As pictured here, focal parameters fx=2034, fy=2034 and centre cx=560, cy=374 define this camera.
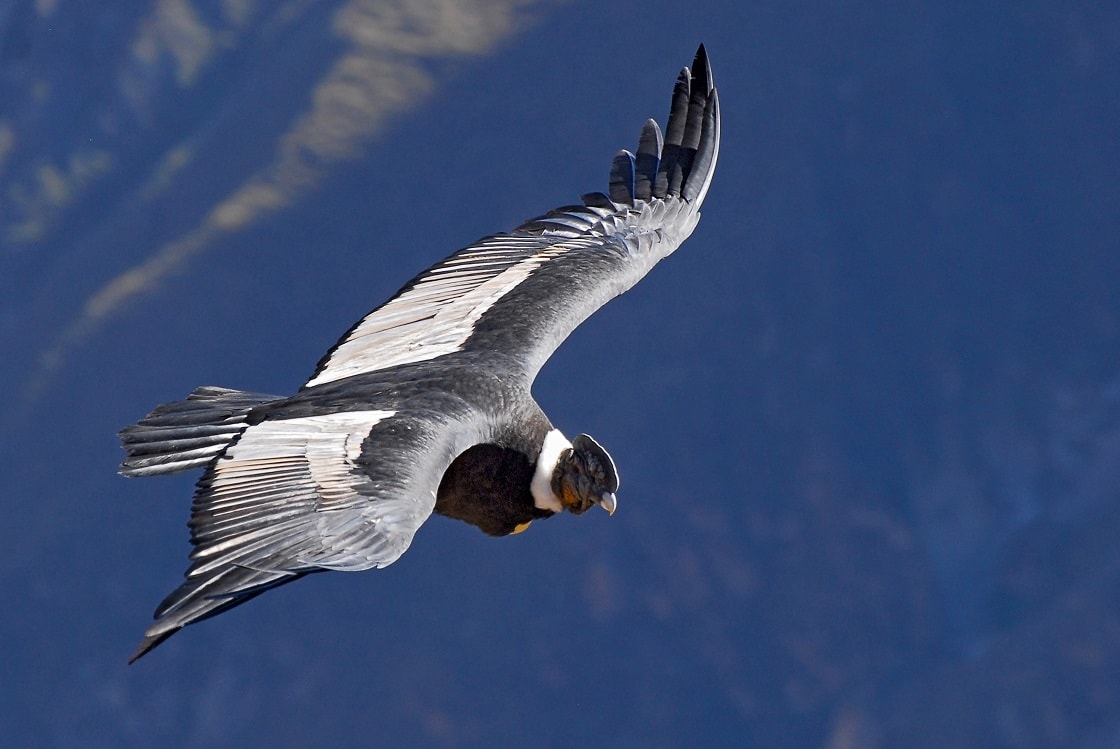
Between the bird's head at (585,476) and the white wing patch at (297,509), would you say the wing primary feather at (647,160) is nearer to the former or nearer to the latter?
the bird's head at (585,476)

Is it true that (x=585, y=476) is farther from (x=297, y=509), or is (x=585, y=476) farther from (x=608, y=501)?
(x=297, y=509)

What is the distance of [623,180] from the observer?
13164mm

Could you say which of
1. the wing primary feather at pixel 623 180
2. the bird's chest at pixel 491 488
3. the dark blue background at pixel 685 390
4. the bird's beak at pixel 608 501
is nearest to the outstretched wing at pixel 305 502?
the bird's chest at pixel 491 488

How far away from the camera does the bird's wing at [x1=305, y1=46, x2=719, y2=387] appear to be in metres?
11.5

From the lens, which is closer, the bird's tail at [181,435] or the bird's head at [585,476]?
the bird's tail at [181,435]

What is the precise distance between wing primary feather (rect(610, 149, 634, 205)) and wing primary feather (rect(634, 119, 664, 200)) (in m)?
0.03

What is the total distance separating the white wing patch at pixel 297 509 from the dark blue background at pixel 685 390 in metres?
51.6

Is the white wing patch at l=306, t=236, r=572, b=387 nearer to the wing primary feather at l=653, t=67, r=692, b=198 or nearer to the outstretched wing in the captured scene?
the wing primary feather at l=653, t=67, r=692, b=198

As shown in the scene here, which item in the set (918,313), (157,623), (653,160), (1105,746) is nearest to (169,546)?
(918,313)

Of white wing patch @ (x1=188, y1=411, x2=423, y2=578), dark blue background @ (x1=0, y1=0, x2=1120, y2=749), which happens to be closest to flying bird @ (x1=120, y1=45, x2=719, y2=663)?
white wing patch @ (x1=188, y1=411, x2=423, y2=578)

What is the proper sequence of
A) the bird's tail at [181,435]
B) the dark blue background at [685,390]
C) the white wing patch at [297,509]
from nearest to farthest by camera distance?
the white wing patch at [297,509], the bird's tail at [181,435], the dark blue background at [685,390]

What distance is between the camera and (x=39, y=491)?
7025cm

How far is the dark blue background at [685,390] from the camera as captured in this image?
64812 millimetres

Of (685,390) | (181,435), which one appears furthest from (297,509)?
(685,390)
